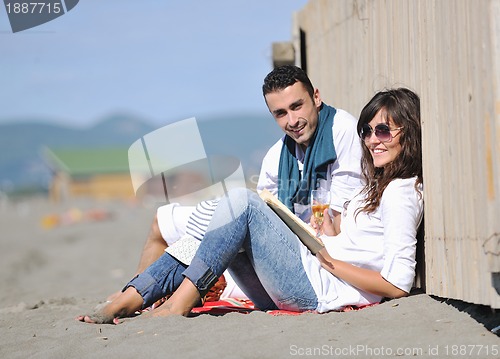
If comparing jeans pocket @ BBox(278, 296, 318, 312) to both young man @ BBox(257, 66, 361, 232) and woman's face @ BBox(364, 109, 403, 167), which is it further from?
woman's face @ BBox(364, 109, 403, 167)

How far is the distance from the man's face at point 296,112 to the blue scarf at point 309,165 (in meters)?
0.05

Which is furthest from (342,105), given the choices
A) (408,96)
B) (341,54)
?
(408,96)

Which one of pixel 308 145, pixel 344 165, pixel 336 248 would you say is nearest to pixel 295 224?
pixel 336 248

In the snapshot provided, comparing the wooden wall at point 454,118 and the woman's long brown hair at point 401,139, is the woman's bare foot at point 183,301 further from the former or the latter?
the wooden wall at point 454,118

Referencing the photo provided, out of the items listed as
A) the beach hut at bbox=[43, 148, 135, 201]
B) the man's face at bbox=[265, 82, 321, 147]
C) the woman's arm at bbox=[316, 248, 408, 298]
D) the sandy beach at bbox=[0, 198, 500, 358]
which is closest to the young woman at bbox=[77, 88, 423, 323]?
the woman's arm at bbox=[316, 248, 408, 298]

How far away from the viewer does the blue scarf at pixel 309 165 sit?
4609mm

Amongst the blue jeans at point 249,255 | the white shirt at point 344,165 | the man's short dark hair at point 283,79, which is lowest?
the blue jeans at point 249,255

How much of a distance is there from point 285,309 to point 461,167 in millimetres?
1287

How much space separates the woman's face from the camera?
13.4 feet

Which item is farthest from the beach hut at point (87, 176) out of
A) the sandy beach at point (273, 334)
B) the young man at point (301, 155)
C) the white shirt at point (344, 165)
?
the sandy beach at point (273, 334)

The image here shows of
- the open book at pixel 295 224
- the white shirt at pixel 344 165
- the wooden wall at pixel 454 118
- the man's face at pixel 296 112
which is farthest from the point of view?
the man's face at pixel 296 112

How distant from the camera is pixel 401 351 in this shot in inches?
128

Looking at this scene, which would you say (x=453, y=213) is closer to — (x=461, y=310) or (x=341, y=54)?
(x=461, y=310)

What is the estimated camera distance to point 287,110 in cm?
472
